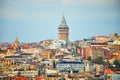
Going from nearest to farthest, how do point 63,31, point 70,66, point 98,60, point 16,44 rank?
point 70,66 → point 98,60 → point 63,31 → point 16,44

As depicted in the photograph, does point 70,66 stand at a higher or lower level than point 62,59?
lower

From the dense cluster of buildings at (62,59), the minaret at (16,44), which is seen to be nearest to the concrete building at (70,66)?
the dense cluster of buildings at (62,59)

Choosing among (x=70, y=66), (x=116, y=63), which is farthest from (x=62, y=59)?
(x=116, y=63)

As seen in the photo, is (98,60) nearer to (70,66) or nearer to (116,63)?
(70,66)

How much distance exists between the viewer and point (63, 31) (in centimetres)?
1628

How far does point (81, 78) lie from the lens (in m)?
13.6

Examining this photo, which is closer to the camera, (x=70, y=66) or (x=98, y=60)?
(x=70, y=66)

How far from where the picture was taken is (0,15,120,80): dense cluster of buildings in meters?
13.9

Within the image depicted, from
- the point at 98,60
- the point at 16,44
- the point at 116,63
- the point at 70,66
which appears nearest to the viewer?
the point at 116,63

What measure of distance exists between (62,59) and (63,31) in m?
0.70

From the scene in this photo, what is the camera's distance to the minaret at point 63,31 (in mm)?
15938

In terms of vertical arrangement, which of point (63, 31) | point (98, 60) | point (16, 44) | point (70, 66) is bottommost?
point (70, 66)

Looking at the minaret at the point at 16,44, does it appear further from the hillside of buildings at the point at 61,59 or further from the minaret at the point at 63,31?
the minaret at the point at 63,31

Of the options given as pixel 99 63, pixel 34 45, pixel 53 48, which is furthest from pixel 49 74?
pixel 53 48
